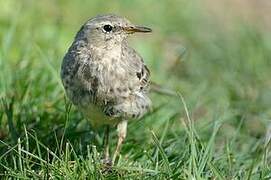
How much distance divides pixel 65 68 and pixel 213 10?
14.3 feet

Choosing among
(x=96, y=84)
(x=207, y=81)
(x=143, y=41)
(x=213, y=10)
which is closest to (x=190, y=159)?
(x=96, y=84)

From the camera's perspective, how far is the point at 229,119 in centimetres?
644

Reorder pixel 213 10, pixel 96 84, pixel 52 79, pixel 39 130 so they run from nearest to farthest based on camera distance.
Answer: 1. pixel 96 84
2. pixel 39 130
3. pixel 52 79
4. pixel 213 10

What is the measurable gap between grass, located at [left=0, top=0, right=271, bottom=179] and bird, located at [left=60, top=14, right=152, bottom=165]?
14 cm

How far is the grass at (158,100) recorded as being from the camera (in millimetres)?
4668

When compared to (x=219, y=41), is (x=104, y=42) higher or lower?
higher

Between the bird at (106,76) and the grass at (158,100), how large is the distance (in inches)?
5.5

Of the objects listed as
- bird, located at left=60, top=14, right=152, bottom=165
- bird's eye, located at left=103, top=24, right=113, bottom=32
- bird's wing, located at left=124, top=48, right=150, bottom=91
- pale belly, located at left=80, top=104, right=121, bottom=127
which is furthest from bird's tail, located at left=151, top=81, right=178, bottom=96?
bird's eye, located at left=103, top=24, right=113, bottom=32

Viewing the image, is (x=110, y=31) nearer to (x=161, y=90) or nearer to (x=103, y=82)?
(x=103, y=82)

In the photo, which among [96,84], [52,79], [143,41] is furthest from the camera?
[143,41]

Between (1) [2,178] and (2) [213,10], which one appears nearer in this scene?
(1) [2,178]

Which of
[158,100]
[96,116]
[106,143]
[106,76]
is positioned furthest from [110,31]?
[158,100]

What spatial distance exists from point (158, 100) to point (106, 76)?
1.49m

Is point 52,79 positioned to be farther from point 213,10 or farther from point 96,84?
point 213,10
